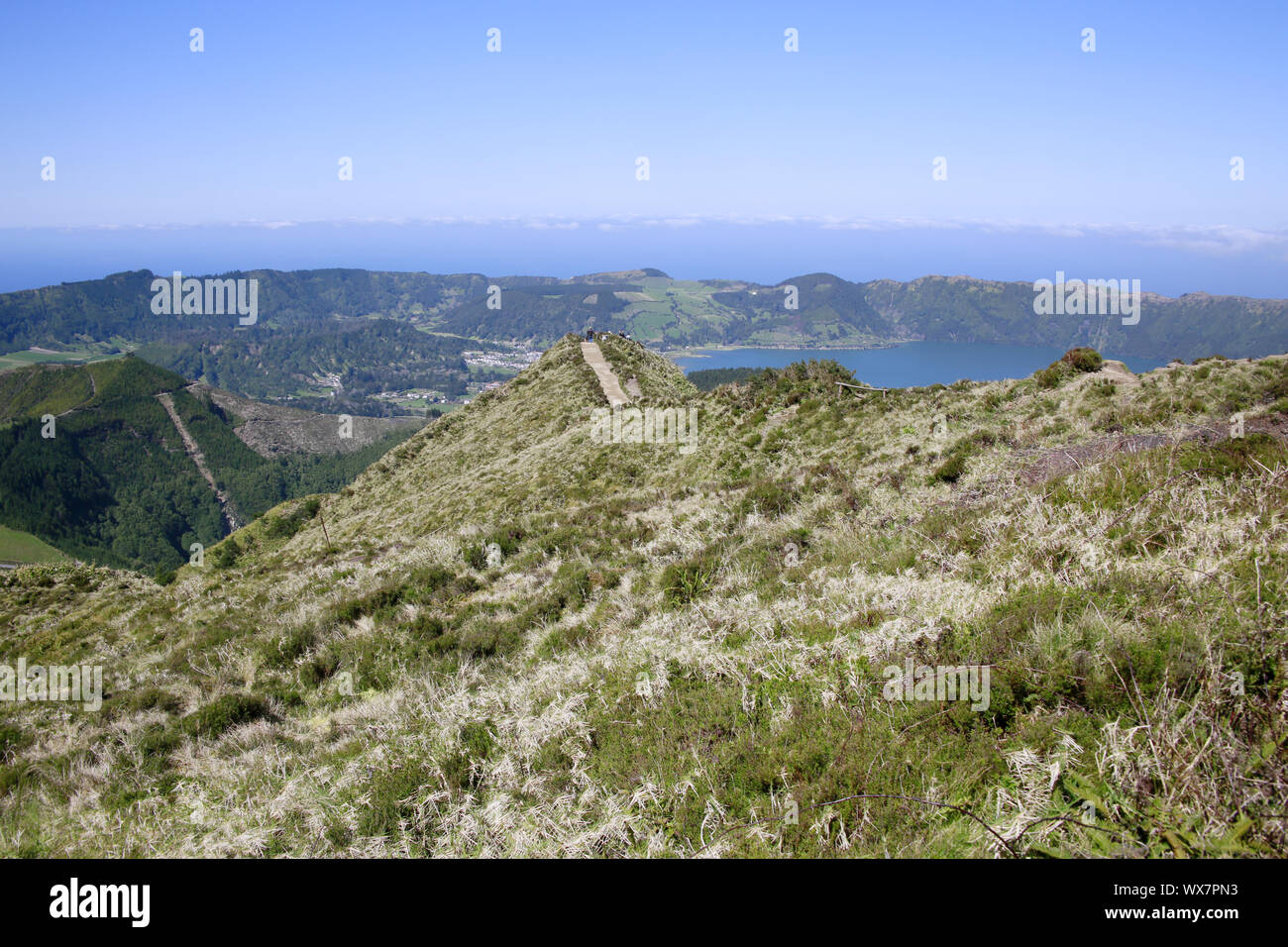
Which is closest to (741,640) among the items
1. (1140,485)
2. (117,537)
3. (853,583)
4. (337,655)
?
(853,583)

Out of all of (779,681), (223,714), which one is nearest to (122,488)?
(223,714)

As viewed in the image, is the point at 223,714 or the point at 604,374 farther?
the point at 604,374

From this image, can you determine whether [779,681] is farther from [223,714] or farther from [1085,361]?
[1085,361]

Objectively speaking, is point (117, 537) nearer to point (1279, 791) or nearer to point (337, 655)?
point (337, 655)

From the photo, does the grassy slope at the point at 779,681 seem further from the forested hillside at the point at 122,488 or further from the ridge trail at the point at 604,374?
the forested hillside at the point at 122,488

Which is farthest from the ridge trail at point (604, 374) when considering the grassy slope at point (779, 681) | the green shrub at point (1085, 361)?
the grassy slope at point (779, 681)

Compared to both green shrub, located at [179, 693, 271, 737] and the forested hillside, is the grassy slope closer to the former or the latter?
green shrub, located at [179, 693, 271, 737]
